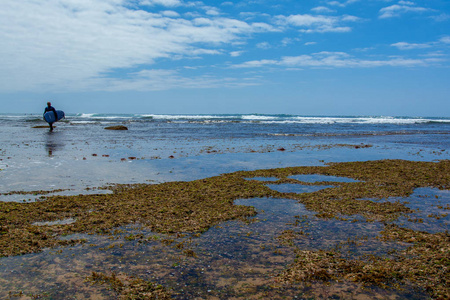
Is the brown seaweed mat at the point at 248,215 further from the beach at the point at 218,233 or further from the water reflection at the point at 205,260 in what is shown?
the water reflection at the point at 205,260

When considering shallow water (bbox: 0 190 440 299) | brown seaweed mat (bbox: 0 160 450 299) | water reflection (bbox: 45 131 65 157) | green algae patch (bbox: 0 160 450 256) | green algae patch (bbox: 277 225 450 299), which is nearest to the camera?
shallow water (bbox: 0 190 440 299)

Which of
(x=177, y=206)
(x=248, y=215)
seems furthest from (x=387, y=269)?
(x=177, y=206)

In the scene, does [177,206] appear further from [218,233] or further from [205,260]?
[205,260]

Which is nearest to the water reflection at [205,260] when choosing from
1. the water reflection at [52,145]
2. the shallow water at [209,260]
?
the shallow water at [209,260]

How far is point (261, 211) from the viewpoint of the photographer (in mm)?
9562

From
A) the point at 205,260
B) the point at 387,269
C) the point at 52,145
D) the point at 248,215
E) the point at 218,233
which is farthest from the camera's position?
the point at 52,145

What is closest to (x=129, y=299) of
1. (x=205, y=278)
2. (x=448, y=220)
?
(x=205, y=278)

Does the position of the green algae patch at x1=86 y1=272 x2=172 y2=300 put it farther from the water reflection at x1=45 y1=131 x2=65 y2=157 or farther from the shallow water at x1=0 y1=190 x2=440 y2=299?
the water reflection at x1=45 y1=131 x2=65 y2=157

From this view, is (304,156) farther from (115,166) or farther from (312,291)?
(312,291)

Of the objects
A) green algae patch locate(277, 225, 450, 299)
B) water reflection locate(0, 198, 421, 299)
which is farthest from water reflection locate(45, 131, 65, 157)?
green algae patch locate(277, 225, 450, 299)

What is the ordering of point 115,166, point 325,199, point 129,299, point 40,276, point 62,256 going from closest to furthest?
point 129,299 < point 40,276 < point 62,256 < point 325,199 < point 115,166

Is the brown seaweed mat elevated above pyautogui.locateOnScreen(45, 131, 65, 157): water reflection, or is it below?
below

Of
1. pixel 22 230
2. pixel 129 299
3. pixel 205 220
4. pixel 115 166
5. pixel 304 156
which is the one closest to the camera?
pixel 129 299

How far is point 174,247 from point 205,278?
4.96 ft
